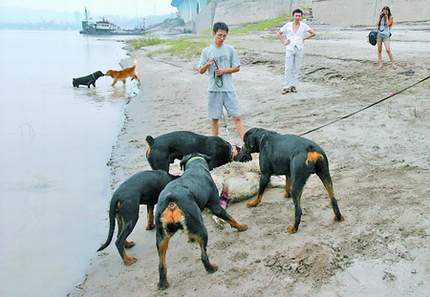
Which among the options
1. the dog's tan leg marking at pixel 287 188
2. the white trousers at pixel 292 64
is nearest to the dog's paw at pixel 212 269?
the dog's tan leg marking at pixel 287 188

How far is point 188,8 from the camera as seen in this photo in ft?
400

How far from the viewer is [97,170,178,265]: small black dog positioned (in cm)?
466

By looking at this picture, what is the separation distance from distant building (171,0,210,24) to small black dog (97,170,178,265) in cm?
10068

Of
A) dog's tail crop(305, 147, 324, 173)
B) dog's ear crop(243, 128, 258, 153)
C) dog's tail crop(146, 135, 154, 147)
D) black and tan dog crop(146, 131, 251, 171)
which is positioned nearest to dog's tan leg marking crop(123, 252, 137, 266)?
black and tan dog crop(146, 131, 251, 171)

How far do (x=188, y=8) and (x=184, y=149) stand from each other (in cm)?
12206

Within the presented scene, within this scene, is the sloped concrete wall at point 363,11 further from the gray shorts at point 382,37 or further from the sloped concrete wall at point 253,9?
the gray shorts at point 382,37

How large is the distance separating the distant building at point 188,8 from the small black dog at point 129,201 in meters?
101

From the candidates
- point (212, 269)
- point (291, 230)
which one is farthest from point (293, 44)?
point (212, 269)

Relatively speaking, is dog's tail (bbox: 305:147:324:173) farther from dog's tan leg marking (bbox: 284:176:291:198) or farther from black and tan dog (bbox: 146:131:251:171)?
black and tan dog (bbox: 146:131:251:171)

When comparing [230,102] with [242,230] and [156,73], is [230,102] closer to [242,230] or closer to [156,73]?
[242,230]

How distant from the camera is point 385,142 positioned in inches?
281

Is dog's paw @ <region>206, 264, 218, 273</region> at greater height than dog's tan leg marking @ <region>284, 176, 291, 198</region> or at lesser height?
lesser

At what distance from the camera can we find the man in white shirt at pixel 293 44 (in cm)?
1140

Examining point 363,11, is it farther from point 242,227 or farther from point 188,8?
point 188,8
